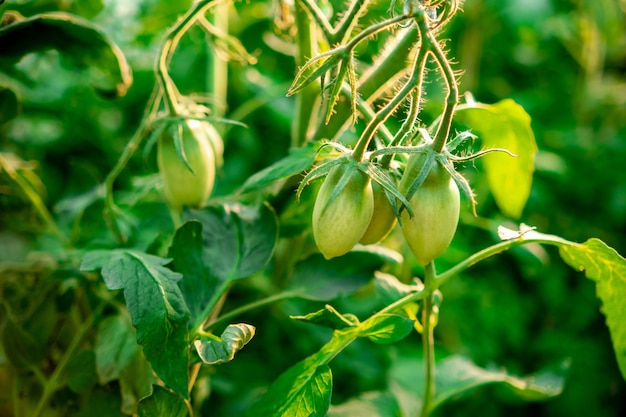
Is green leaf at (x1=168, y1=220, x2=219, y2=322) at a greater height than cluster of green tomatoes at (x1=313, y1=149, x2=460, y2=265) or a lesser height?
lesser

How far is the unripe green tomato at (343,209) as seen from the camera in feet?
1.94

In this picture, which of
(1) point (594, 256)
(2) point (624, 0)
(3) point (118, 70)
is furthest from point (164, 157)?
(2) point (624, 0)

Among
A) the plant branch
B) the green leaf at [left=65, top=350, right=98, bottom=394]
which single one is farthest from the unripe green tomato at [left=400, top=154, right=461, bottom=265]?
the green leaf at [left=65, top=350, right=98, bottom=394]

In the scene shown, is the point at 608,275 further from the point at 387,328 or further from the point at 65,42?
the point at 65,42

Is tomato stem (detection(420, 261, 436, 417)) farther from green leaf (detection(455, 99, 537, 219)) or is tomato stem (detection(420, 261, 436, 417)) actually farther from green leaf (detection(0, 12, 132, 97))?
green leaf (detection(0, 12, 132, 97))

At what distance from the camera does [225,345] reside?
59cm

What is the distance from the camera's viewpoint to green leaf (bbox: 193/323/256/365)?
58 centimetres

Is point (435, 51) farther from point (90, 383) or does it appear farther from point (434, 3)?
point (90, 383)

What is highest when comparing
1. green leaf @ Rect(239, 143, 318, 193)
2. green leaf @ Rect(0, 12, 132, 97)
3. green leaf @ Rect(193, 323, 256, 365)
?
green leaf @ Rect(0, 12, 132, 97)

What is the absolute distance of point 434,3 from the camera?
0.60m

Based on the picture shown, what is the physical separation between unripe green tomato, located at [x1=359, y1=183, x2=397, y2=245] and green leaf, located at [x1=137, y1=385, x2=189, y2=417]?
0.26 meters

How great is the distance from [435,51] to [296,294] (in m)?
0.37

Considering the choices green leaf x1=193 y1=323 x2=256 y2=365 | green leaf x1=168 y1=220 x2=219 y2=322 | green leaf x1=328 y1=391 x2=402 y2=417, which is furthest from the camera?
green leaf x1=328 y1=391 x2=402 y2=417

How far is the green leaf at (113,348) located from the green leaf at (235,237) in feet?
0.45
